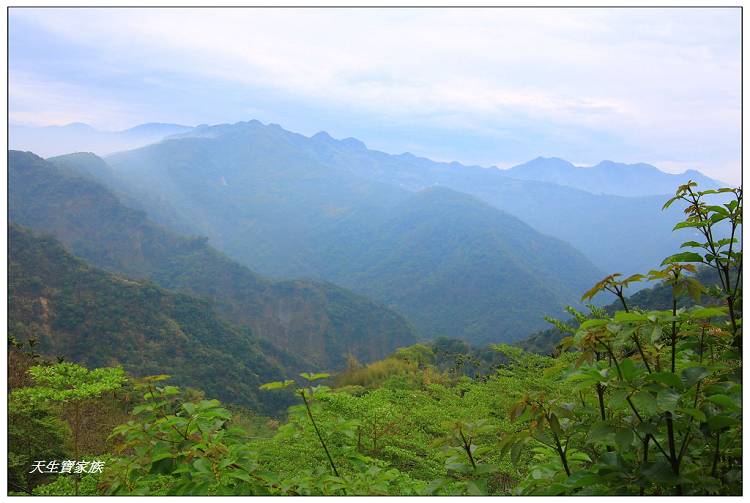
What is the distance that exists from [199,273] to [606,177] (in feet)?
336

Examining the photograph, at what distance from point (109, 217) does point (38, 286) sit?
1430 inches

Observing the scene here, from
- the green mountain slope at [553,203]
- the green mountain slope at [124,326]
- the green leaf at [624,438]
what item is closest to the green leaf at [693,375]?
the green leaf at [624,438]

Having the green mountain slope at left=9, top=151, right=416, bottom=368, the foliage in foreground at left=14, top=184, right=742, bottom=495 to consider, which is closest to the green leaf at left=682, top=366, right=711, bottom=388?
the foliage in foreground at left=14, top=184, right=742, bottom=495

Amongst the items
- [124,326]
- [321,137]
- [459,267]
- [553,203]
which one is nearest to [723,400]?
[124,326]

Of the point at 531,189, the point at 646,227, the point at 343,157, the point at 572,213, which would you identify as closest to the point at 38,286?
the point at 646,227

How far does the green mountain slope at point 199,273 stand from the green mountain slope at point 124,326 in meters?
18.0

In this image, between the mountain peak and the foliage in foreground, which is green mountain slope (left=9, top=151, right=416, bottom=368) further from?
the mountain peak

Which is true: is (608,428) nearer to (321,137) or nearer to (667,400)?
(667,400)

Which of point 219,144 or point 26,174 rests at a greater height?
point 219,144

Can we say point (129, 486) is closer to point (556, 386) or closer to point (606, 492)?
point (606, 492)

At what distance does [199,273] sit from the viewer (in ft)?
173

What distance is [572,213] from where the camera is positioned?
109188 mm

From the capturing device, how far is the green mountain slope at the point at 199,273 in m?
48.8

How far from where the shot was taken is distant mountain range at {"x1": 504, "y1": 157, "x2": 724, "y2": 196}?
4309 inches
